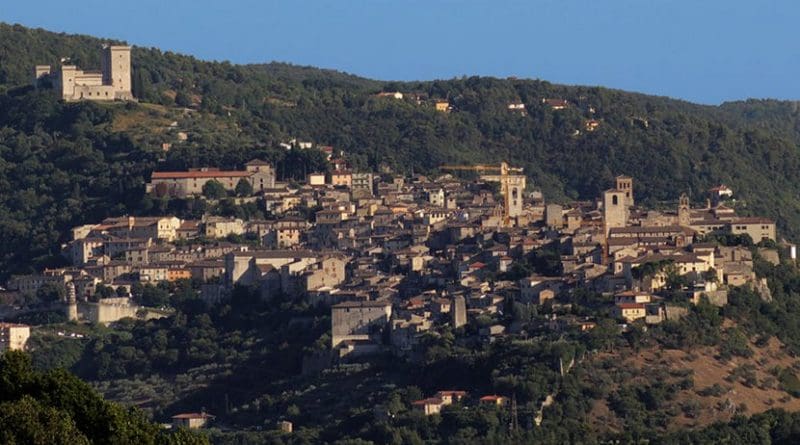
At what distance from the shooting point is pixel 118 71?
106188 millimetres

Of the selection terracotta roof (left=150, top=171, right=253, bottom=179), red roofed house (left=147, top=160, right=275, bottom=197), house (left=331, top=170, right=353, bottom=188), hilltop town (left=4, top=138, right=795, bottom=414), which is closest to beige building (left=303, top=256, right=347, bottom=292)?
hilltop town (left=4, top=138, right=795, bottom=414)

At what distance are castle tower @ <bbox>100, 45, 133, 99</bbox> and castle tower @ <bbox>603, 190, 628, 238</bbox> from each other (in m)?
25.2

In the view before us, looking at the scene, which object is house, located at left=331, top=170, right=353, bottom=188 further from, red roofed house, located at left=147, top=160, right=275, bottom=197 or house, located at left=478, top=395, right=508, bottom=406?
house, located at left=478, top=395, right=508, bottom=406

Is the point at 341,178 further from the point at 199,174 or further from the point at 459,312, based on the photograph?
the point at 459,312

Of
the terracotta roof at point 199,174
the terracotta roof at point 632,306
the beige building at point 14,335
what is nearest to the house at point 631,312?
the terracotta roof at point 632,306

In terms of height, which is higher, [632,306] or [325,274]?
[325,274]

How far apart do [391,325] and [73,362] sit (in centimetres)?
854

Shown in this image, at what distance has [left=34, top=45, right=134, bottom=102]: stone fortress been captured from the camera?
345 feet

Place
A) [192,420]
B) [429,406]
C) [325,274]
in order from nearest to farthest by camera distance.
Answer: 1. [429,406]
2. [192,420]
3. [325,274]

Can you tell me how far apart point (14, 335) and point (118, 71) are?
27.0 m

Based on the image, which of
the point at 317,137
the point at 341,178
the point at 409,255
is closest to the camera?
the point at 409,255

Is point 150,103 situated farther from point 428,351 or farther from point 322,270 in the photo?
point 428,351

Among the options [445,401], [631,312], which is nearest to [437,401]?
[445,401]

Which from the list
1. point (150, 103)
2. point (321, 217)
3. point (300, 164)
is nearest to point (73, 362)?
point (321, 217)
